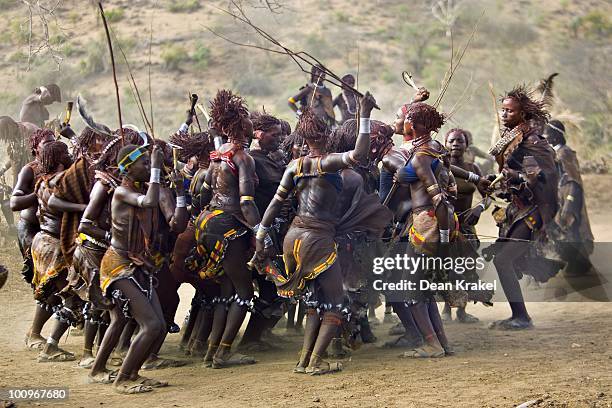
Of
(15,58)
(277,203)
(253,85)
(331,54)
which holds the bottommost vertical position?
(277,203)

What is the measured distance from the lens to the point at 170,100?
949 inches

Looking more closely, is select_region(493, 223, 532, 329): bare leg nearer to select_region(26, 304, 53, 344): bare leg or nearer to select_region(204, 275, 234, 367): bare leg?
select_region(204, 275, 234, 367): bare leg

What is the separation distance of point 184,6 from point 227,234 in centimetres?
2116

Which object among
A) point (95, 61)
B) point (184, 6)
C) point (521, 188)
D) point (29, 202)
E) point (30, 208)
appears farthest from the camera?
point (184, 6)

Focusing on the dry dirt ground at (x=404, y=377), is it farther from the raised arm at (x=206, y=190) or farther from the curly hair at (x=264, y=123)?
the curly hair at (x=264, y=123)

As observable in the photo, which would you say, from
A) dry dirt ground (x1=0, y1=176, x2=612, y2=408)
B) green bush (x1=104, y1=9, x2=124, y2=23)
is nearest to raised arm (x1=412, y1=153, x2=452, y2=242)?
dry dirt ground (x1=0, y1=176, x2=612, y2=408)

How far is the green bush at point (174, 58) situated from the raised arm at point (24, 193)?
1706cm

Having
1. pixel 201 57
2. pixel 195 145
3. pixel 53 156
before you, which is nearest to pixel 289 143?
pixel 195 145

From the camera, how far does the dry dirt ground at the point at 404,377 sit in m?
6.86

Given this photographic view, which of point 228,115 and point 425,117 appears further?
point 228,115

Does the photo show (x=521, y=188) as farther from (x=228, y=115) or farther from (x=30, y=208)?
(x=30, y=208)

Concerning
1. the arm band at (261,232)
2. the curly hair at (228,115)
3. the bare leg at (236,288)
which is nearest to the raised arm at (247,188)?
the arm band at (261,232)

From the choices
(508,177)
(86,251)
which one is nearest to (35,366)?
(86,251)

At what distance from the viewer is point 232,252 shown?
26.6ft
